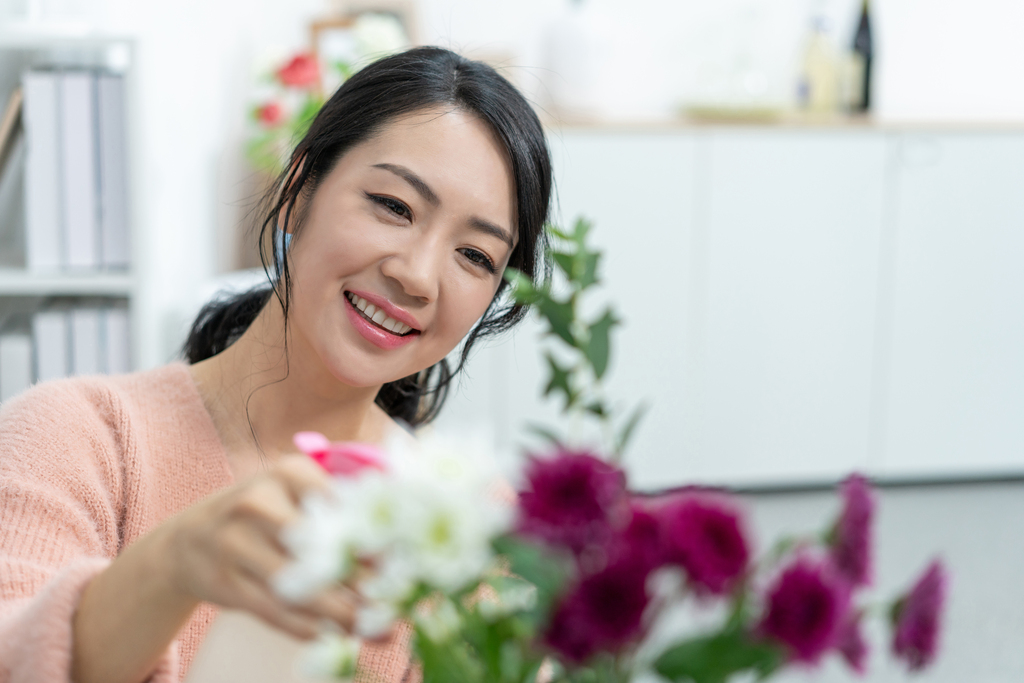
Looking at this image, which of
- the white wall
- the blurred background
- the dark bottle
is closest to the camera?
the white wall

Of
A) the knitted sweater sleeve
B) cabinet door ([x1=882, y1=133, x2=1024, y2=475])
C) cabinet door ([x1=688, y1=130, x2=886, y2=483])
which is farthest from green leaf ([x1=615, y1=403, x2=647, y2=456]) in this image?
cabinet door ([x1=882, y1=133, x2=1024, y2=475])

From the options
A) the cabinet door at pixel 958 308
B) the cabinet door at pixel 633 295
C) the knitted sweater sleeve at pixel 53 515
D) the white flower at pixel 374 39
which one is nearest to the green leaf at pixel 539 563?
the knitted sweater sleeve at pixel 53 515

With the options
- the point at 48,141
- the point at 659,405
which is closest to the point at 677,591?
the point at 48,141

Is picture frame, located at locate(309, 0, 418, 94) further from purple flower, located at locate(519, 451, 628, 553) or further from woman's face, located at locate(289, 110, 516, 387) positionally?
purple flower, located at locate(519, 451, 628, 553)

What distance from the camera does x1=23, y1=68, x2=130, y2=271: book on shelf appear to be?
54.8 inches

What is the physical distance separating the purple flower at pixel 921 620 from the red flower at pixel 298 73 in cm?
204

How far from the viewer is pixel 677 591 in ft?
0.92

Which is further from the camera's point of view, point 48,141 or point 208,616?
point 48,141

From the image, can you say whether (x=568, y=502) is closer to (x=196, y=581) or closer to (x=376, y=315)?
(x=196, y=581)

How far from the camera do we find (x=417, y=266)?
2.89ft

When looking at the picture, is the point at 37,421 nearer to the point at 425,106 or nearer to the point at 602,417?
the point at 425,106

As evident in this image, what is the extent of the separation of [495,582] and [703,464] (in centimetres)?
259

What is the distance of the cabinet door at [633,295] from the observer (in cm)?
264

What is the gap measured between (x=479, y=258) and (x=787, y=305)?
6.66 ft
